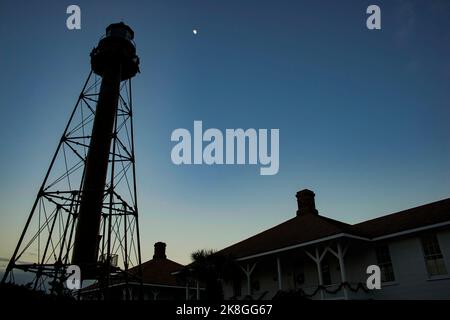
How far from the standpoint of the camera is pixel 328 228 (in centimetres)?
1783

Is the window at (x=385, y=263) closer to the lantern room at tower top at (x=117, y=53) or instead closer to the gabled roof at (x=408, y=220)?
the gabled roof at (x=408, y=220)

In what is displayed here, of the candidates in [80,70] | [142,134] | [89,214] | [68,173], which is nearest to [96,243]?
[89,214]

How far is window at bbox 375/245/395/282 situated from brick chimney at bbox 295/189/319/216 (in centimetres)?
682

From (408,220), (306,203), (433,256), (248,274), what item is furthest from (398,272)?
(306,203)

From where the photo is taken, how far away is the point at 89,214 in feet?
49.2

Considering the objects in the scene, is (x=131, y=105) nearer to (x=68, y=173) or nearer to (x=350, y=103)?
(x=68, y=173)

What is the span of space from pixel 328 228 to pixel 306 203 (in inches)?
271

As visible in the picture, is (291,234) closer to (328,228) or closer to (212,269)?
(328,228)

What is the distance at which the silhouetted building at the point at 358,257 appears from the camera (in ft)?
51.6

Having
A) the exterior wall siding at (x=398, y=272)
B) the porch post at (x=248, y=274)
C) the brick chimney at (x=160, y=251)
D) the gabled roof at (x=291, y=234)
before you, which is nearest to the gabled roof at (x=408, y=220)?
the exterior wall siding at (x=398, y=272)

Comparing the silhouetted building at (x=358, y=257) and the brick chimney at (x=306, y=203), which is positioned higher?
the brick chimney at (x=306, y=203)

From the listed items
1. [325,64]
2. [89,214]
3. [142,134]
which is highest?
[325,64]

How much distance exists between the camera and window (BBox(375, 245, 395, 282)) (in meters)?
17.1
